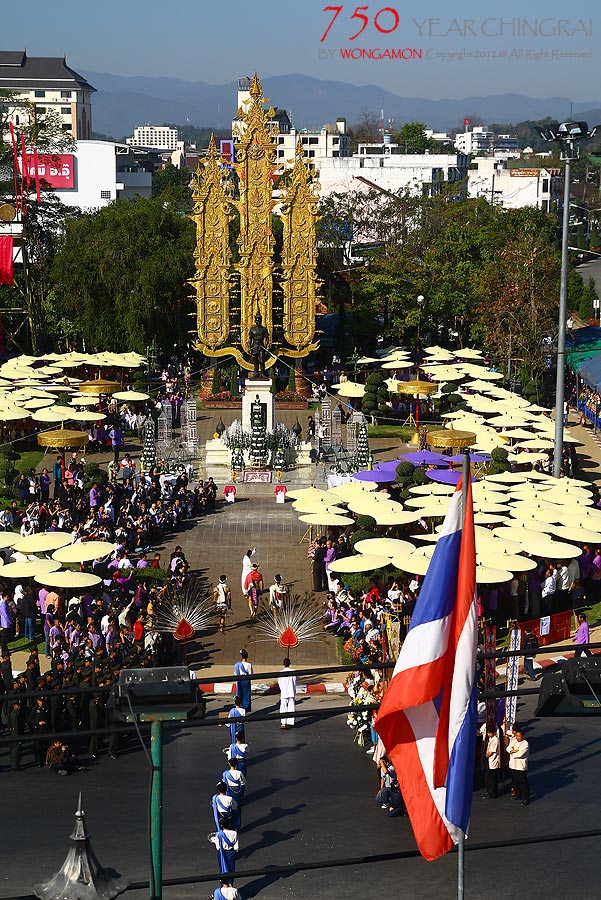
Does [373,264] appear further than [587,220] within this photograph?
No

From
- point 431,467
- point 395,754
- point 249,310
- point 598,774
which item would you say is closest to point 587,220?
point 249,310

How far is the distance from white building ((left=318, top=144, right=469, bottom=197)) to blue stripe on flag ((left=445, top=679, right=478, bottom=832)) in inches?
3721

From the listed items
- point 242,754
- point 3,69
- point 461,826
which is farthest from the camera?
point 3,69

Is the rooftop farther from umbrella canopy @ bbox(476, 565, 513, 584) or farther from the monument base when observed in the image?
umbrella canopy @ bbox(476, 565, 513, 584)

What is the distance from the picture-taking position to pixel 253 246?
5147 centimetres

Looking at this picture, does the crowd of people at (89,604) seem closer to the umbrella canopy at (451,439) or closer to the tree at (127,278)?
the umbrella canopy at (451,439)

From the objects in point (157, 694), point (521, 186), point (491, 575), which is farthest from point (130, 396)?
point (521, 186)

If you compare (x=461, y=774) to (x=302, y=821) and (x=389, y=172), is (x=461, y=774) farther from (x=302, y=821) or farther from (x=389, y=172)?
(x=389, y=172)

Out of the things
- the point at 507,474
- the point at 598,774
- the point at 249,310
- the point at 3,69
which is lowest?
the point at 598,774

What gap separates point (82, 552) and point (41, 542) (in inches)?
47.5

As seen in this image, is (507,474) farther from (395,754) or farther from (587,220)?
(587,220)

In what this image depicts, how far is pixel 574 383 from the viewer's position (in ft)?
186

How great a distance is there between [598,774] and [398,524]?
1167 centimetres

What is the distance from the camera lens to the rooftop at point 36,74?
561 feet
